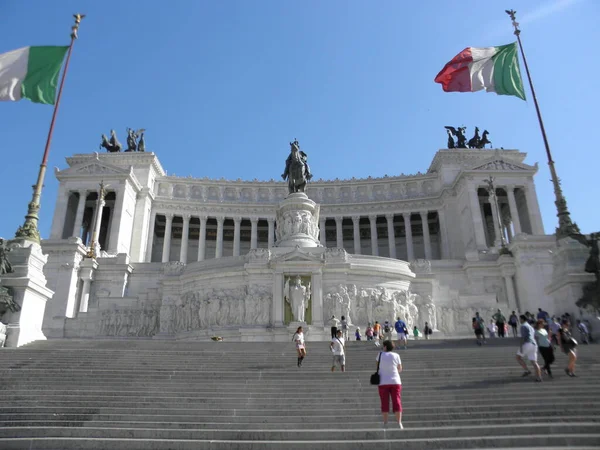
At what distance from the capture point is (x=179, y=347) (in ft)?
58.3

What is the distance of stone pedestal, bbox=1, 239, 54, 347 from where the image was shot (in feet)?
57.4

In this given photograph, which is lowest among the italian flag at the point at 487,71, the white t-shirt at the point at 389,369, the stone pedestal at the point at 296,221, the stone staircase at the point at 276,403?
the stone staircase at the point at 276,403

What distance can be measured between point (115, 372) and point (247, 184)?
57.8 meters

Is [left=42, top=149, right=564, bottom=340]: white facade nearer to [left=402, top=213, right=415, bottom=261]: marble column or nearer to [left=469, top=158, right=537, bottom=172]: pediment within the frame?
[left=469, top=158, right=537, bottom=172]: pediment

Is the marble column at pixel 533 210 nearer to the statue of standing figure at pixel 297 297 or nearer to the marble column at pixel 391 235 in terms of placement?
the marble column at pixel 391 235

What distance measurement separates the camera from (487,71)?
23.8 metres

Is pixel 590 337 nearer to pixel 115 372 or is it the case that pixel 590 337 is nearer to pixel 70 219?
pixel 115 372

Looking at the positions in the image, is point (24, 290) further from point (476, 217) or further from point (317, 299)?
point (476, 217)

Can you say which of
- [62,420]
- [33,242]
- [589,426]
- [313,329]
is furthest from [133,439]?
[313,329]

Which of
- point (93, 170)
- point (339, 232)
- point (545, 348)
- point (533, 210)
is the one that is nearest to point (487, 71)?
point (545, 348)

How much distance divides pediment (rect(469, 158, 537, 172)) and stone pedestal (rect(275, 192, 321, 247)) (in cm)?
3259

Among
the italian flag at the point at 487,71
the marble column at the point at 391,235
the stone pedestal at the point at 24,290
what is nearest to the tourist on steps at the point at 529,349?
the italian flag at the point at 487,71

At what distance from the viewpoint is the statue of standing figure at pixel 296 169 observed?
119 ft

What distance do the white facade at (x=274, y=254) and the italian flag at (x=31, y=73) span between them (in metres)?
14.5
